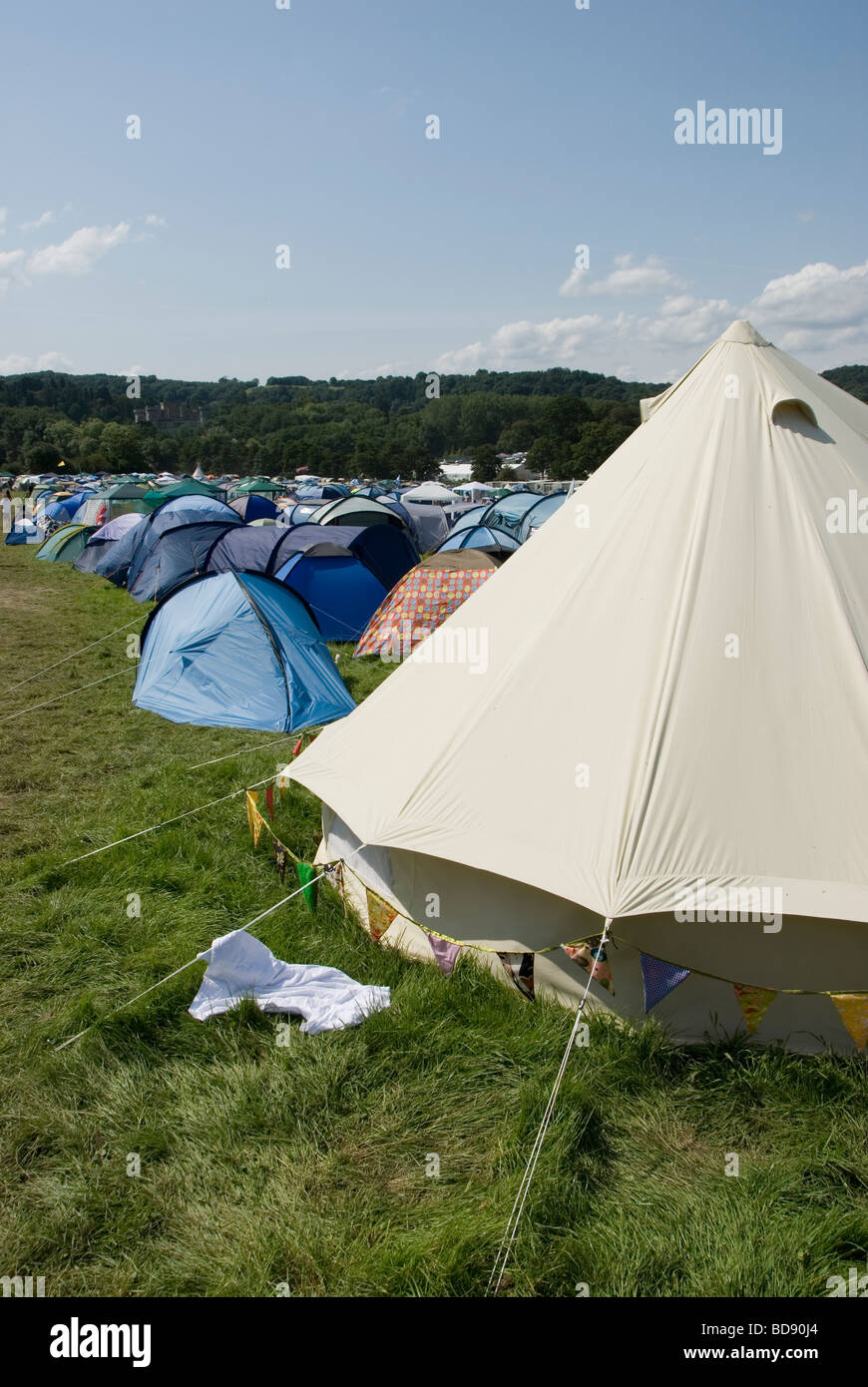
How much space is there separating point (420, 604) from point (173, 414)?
6444 inches

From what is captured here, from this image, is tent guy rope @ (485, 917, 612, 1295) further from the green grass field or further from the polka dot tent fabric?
the polka dot tent fabric

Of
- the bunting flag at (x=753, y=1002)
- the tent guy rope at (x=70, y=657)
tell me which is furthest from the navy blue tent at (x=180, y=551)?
the bunting flag at (x=753, y=1002)

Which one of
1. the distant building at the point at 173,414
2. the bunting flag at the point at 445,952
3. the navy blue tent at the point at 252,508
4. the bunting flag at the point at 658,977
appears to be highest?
the distant building at the point at 173,414

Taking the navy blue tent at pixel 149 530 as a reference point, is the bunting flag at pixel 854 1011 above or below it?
below

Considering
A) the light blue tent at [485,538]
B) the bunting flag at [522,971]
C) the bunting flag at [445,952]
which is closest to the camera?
the bunting flag at [522,971]

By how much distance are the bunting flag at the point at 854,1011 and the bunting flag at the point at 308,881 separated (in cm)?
257

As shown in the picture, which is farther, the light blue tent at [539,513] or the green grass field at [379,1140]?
the light blue tent at [539,513]

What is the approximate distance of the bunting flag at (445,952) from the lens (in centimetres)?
399

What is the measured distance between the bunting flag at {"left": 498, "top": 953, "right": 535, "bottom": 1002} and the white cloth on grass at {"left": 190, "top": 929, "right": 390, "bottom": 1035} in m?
0.56

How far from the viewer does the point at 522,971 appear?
3771 mm

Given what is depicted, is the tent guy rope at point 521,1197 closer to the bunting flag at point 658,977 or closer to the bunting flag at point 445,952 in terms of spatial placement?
the bunting flag at point 658,977

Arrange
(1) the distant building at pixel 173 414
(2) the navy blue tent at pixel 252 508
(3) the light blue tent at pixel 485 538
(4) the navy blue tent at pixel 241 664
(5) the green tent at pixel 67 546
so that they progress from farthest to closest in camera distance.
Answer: (1) the distant building at pixel 173 414 → (2) the navy blue tent at pixel 252 508 → (5) the green tent at pixel 67 546 → (3) the light blue tent at pixel 485 538 → (4) the navy blue tent at pixel 241 664

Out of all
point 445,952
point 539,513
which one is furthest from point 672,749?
point 539,513
